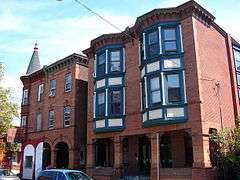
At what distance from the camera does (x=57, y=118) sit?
112 ft

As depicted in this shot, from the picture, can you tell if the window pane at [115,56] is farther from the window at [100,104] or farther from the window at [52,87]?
the window at [52,87]

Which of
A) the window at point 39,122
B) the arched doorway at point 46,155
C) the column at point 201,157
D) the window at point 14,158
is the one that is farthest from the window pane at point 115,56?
the window at point 14,158

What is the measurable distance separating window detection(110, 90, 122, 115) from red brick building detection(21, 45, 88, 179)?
237 inches

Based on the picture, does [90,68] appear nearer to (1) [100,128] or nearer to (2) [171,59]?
(1) [100,128]

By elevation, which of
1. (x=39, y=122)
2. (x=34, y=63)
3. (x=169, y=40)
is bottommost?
(x=39, y=122)

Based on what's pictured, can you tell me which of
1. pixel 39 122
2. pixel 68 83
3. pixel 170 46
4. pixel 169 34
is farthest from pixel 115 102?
pixel 39 122

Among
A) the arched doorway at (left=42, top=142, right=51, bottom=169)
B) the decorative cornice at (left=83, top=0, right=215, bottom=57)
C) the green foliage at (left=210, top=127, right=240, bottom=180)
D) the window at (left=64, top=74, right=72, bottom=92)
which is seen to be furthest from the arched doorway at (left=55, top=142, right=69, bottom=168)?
the green foliage at (left=210, top=127, right=240, bottom=180)

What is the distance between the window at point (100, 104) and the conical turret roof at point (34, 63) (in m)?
17.3

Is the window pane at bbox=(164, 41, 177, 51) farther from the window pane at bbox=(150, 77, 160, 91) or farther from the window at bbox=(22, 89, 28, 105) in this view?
the window at bbox=(22, 89, 28, 105)

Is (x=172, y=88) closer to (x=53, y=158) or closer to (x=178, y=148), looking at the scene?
(x=178, y=148)

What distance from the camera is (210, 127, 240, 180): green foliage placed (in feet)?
68.4

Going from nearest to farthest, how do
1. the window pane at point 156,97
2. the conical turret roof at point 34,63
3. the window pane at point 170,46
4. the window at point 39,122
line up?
1. the window pane at point 156,97
2. the window pane at point 170,46
3. the window at point 39,122
4. the conical turret roof at point 34,63

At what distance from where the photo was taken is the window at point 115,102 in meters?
27.1

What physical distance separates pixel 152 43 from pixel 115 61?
440 cm
